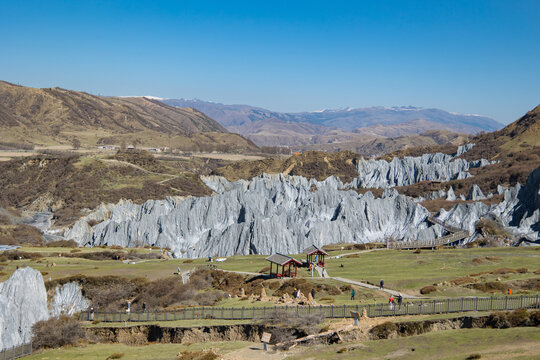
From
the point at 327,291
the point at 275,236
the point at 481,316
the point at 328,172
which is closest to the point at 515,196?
the point at 275,236

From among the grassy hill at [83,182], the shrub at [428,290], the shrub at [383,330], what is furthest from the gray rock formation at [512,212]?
the grassy hill at [83,182]

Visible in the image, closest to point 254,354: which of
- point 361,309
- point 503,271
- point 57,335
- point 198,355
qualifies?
point 198,355

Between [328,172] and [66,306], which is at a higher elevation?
[328,172]

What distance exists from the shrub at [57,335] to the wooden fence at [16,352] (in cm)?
59

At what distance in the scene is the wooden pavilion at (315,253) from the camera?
166 feet

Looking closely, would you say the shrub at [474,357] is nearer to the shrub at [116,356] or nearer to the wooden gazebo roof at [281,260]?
the shrub at [116,356]

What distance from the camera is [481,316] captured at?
29.4 m

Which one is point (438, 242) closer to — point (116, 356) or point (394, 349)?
point (394, 349)

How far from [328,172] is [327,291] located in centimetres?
13485

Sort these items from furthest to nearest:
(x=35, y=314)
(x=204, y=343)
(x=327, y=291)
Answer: (x=327, y=291) → (x=35, y=314) → (x=204, y=343)

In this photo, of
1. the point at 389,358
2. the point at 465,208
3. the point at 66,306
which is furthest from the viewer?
the point at 465,208

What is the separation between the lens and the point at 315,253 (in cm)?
5097

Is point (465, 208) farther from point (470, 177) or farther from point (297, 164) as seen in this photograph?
point (297, 164)

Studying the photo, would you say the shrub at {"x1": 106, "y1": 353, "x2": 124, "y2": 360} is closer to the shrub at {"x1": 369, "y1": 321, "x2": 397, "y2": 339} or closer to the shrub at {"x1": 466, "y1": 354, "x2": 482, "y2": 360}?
the shrub at {"x1": 369, "y1": 321, "x2": 397, "y2": 339}
